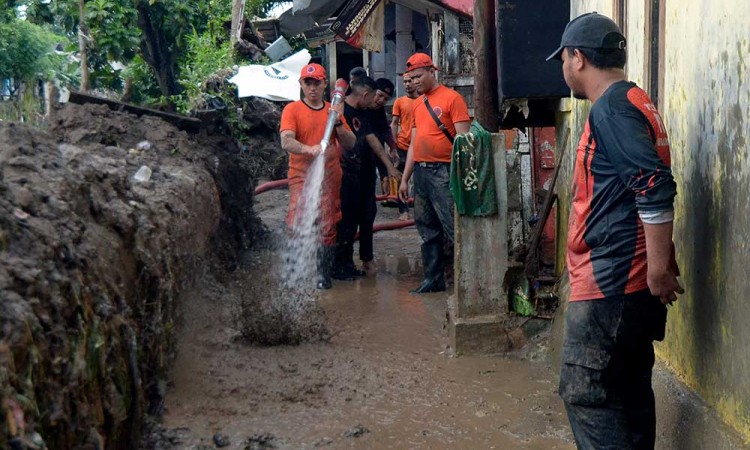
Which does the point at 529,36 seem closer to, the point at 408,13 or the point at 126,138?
the point at 126,138

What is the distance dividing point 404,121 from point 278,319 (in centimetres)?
424

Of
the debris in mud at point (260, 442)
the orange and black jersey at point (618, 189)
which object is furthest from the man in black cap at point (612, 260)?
the debris in mud at point (260, 442)

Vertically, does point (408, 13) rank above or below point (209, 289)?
above

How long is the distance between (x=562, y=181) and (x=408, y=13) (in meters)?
10.4

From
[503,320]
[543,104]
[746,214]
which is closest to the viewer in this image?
[746,214]

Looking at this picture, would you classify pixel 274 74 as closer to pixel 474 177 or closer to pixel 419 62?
pixel 419 62

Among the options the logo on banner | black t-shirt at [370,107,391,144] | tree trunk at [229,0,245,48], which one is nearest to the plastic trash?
black t-shirt at [370,107,391,144]

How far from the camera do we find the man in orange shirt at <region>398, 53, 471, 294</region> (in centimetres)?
766

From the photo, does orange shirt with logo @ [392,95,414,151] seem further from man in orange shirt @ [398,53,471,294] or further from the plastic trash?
the plastic trash

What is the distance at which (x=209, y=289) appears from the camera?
784 cm

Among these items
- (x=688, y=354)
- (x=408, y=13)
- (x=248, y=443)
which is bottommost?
(x=248, y=443)

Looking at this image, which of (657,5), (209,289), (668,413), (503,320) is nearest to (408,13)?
(209,289)

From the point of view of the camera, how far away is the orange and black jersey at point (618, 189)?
10.0 ft

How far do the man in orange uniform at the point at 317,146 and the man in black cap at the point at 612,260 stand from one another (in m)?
4.90
